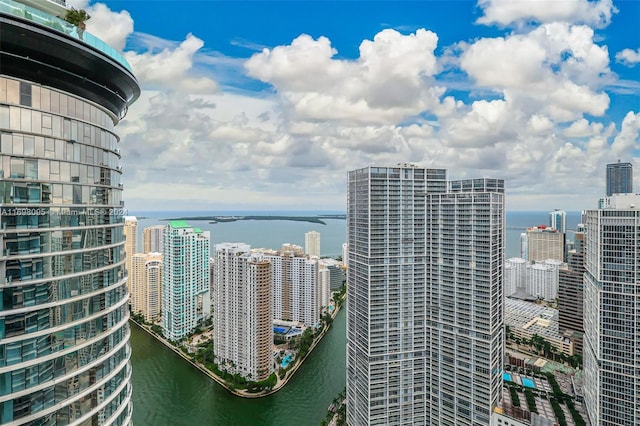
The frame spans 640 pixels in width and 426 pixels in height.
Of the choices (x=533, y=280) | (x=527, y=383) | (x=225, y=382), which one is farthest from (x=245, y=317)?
(x=533, y=280)

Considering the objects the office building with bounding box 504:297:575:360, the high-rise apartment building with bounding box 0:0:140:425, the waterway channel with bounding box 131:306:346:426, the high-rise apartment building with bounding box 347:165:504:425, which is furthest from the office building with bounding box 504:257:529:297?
the high-rise apartment building with bounding box 0:0:140:425

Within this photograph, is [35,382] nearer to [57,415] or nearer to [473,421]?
[57,415]

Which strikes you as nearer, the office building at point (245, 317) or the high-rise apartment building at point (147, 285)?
the office building at point (245, 317)

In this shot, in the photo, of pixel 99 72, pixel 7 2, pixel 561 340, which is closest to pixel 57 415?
→ pixel 99 72

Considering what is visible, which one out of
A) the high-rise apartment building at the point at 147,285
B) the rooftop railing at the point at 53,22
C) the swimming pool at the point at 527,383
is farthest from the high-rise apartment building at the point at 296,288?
the rooftop railing at the point at 53,22

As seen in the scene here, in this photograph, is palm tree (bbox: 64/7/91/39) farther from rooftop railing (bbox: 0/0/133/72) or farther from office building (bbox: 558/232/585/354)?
office building (bbox: 558/232/585/354)

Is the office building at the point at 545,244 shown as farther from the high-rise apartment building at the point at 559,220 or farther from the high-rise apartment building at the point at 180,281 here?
the high-rise apartment building at the point at 180,281

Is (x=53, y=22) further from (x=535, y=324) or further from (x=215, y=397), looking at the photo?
(x=535, y=324)
